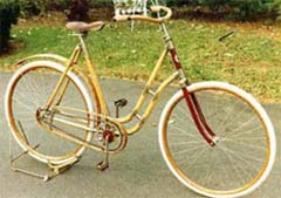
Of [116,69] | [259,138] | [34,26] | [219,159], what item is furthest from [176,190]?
[34,26]

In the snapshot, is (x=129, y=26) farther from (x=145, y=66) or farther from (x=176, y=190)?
(x=176, y=190)

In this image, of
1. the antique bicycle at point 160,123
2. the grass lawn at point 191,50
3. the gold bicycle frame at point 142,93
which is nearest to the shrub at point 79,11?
the grass lawn at point 191,50

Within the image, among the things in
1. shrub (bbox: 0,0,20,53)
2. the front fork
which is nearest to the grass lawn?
shrub (bbox: 0,0,20,53)

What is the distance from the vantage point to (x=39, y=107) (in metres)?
4.59

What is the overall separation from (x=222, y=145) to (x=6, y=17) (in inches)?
185

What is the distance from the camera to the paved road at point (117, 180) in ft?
13.8

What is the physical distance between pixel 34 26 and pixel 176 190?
7065mm

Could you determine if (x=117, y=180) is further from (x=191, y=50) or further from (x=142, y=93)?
(x=191, y=50)

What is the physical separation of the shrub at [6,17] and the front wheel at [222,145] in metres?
3.90

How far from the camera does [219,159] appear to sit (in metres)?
4.66

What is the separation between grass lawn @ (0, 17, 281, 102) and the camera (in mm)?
7141

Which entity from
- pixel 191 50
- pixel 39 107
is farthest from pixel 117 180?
pixel 191 50

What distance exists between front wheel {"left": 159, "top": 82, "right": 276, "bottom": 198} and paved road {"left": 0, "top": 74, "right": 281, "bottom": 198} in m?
0.13

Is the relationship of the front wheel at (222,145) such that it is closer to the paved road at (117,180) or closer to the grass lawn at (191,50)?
the paved road at (117,180)
